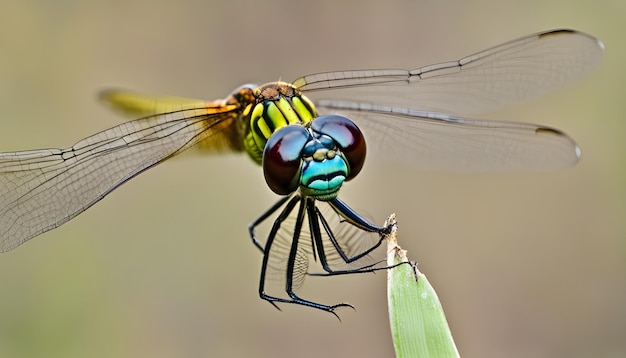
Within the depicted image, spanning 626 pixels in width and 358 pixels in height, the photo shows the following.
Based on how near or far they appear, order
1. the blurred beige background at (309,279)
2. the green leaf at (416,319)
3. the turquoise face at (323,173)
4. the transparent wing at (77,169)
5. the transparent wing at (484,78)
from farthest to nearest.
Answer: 1. the blurred beige background at (309,279)
2. the transparent wing at (484,78)
3. the transparent wing at (77,169)
4. the turquoise face at (323,173)
5. the green leaf at (416,319)

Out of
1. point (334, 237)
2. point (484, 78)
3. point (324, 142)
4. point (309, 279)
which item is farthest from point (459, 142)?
point (309, 279)

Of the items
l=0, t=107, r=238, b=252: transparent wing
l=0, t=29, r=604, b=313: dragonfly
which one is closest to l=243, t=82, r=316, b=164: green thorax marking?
l=0, t=29, r=604, b=313: dragonfly

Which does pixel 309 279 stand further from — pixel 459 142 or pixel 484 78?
pixel 484 78

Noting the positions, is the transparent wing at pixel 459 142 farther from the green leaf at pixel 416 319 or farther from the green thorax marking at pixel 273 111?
the green leaf at pixel 416 319

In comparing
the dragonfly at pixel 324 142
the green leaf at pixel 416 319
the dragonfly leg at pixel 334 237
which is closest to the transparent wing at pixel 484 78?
the dragonfly at pixel 324 142

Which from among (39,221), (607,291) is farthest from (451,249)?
(39,221)
